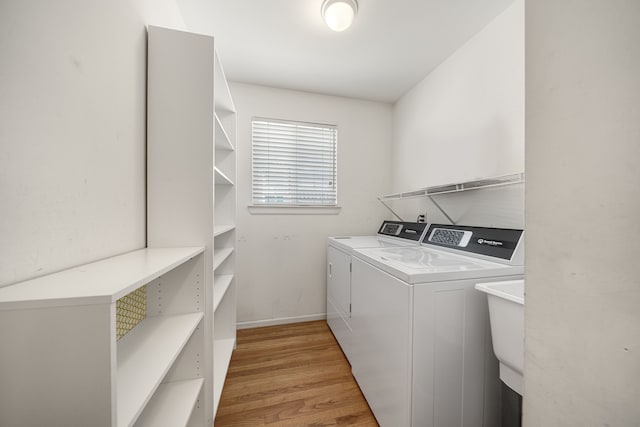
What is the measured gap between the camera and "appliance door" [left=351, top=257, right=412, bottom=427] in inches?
40.4

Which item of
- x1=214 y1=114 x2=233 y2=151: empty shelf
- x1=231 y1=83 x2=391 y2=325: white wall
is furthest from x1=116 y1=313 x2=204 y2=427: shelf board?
x1=231 y1=83 x2=391 y2=325: white wall

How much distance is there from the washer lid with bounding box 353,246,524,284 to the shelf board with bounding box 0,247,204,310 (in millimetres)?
951

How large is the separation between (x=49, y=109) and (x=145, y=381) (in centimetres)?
82

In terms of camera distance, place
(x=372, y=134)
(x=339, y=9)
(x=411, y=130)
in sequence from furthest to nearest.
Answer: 1. (x=372, y=134)
2. (x=411, y=130)
3. (x=339, y=9)

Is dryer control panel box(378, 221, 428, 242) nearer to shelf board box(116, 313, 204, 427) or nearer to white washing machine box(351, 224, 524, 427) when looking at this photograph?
white washing machine box(351, 224, 524, 427)

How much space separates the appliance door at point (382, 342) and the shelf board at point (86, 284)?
0.97 metres

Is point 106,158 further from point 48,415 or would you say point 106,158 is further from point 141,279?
point 48,415

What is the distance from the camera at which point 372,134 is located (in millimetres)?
2660

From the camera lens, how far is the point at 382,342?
3.97 ft

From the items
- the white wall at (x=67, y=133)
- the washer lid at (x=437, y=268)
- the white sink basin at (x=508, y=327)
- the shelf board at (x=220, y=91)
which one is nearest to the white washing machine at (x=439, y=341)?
the washer lid at (x=437, y=268)

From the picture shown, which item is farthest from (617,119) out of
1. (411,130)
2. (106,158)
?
(411,130)

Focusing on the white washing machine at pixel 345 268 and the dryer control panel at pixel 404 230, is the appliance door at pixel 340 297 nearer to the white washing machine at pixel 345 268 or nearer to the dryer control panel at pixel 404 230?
the white washing machine at pixel 345 268

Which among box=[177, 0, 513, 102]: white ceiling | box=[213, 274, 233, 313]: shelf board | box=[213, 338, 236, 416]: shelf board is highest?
box=[177, 0, 513, 102]: white ceiling

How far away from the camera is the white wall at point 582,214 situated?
1.22 feet
